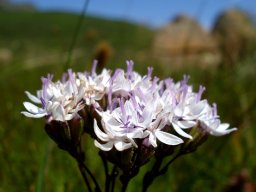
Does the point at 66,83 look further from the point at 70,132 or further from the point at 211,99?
the point at 211,99

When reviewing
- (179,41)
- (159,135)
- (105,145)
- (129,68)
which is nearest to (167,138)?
(159,135)

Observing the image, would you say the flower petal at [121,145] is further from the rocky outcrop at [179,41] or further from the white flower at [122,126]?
the rocky outcrop at [179,41]

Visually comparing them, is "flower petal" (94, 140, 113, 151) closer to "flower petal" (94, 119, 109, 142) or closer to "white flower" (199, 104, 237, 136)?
"flower petal" (94, 119, 109, 142)

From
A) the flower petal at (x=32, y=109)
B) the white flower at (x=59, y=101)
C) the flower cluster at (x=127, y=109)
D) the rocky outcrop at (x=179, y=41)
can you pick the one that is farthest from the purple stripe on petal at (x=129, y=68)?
the rocky outcrop at (x=179, y=41)

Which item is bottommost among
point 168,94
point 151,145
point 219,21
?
point 151,145

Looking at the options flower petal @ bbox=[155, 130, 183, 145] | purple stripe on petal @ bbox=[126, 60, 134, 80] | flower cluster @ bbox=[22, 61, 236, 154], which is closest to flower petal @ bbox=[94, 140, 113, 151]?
flower cluster @ bbox=[22, 61, 236, 154]

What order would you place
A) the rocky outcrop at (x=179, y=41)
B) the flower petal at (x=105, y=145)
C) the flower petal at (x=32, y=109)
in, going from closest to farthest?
the flower petal at (x=105, y=145) < the flower petal at (x=32, y=109) < the rocky outcrop at (x=179, y=41)

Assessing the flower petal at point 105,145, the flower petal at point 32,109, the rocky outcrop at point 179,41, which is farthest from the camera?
the rocky outcrop at point 179,41

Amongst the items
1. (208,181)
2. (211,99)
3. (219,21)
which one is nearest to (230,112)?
(211,99)
